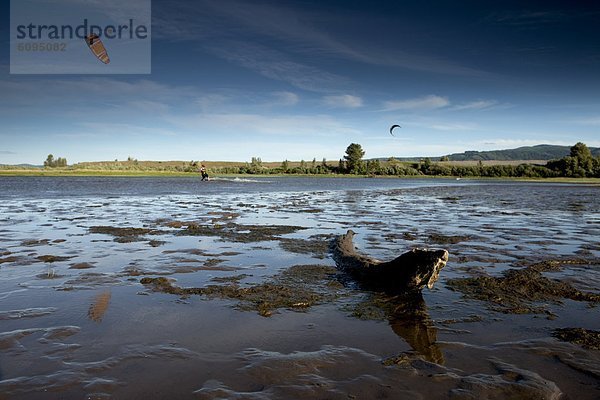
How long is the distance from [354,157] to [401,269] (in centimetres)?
11527

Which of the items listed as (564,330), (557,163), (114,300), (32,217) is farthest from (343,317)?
(557,163)

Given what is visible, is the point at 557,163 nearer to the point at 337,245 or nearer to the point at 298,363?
the point at 337,245

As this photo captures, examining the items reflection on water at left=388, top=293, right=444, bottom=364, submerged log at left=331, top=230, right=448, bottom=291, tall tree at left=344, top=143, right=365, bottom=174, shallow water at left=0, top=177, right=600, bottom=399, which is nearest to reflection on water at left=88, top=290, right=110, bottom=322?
shallow water at left=0, top=177, right=600, bottom=399

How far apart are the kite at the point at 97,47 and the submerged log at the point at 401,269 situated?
28.4ft

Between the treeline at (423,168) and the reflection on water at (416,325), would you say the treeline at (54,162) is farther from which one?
the reflection on water at (416,325)

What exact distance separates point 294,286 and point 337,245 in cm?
342

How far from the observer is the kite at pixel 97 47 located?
35.0 ft

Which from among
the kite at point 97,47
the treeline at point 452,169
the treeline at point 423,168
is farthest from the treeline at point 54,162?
the kite at point 97,47

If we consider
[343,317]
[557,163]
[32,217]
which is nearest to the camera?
[343,317]

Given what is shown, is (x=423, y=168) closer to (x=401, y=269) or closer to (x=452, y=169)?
(x=452, y=169)

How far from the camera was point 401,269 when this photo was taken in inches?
304

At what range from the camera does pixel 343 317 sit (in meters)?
6.43

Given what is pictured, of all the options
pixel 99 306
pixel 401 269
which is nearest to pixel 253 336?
pixel 99 306

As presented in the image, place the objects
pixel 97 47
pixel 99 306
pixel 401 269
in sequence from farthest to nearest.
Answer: pixel 97 47
pixel 401 269
pixel 99 306
